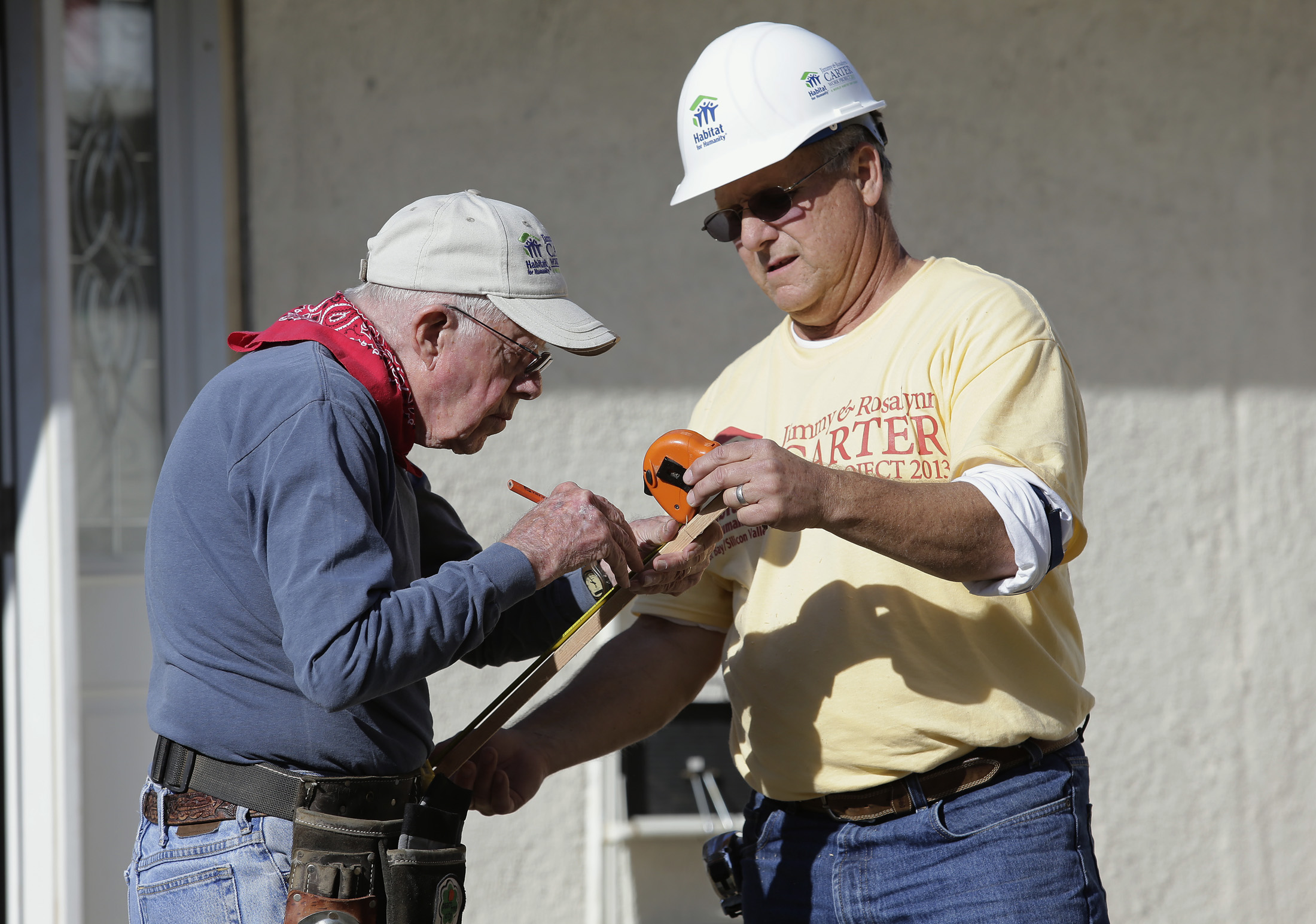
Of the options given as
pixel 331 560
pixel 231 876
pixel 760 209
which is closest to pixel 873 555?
pixel 760 209

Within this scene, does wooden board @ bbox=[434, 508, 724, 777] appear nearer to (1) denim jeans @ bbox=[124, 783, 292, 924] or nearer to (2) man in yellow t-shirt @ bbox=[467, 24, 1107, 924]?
(2) man in yellow t-shirt @ bbox=[467, 24, 1107, 924]

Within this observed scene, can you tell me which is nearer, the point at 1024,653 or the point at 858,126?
the point at 1024,653

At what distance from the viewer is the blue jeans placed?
1.78 metres

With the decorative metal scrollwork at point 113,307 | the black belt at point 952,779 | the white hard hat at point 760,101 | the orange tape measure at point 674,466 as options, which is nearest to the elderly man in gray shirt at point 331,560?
the orange tape measure at point 674,466

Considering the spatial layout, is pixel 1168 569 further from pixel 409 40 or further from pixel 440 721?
pixel 409 40

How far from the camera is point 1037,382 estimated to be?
172 cm

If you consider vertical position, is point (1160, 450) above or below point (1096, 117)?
below

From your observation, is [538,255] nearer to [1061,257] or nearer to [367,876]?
[367,876]

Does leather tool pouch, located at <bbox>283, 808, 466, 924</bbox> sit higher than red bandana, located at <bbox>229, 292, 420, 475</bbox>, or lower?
lower

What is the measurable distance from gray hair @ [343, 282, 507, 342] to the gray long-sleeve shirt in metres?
0.15

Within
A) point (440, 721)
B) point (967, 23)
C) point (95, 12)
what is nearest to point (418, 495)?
point (440, 721)

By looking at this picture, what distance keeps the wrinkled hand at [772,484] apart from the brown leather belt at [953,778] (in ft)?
1.74

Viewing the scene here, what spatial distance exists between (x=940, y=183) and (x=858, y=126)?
1.96 m

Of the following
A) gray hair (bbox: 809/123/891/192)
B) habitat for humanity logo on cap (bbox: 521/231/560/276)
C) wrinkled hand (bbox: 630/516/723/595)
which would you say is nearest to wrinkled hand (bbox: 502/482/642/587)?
wrinkled hand (bbox: 630/516/723/595)
